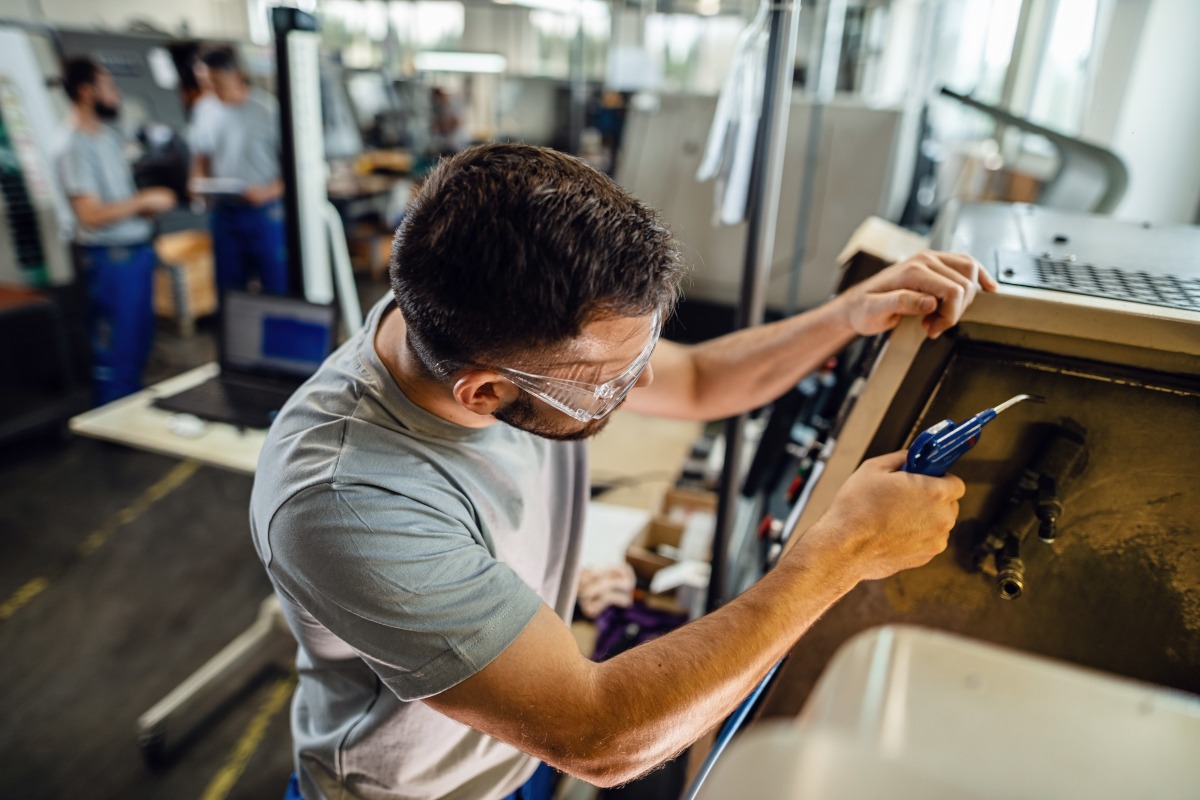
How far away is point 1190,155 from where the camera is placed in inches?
66.2

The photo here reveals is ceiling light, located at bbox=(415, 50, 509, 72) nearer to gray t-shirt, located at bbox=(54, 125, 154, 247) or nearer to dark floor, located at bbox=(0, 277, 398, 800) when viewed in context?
gray t-shirt, located at bbox=(54, 125, 154, 247)

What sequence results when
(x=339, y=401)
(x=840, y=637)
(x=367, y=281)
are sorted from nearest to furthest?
(x=339, y=401) → (x=840, y=637) → (x=367, y=281)

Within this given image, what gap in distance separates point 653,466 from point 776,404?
1229 mm

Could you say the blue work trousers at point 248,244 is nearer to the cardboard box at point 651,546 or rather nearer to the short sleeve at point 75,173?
the short sleeve at point 75,173

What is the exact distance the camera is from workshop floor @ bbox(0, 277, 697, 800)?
1.97 m

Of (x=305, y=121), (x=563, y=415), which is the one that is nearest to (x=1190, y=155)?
(x=563, y=415)

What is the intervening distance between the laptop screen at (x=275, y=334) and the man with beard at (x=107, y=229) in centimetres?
176

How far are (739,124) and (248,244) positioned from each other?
350cm

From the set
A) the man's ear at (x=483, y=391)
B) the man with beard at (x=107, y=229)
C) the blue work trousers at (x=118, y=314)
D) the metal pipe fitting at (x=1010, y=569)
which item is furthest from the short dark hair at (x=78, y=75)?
the metal pipe fitting at (x=1010, y=569)

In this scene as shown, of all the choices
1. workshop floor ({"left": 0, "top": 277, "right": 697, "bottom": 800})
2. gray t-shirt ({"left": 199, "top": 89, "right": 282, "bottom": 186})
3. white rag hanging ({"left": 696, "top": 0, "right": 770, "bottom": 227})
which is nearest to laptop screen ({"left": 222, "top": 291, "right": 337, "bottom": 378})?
workshop floor ({"left": 0, "top": 277, "right": 697, "bottom": 800})

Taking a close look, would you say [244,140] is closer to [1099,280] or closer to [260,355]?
[260,355]

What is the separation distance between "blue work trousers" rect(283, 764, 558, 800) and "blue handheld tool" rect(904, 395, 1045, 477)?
77cm

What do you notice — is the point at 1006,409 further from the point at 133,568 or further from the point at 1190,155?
the point at 133,568

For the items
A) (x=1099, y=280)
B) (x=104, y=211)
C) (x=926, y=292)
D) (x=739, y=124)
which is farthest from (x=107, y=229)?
(x=1099, y=280)
